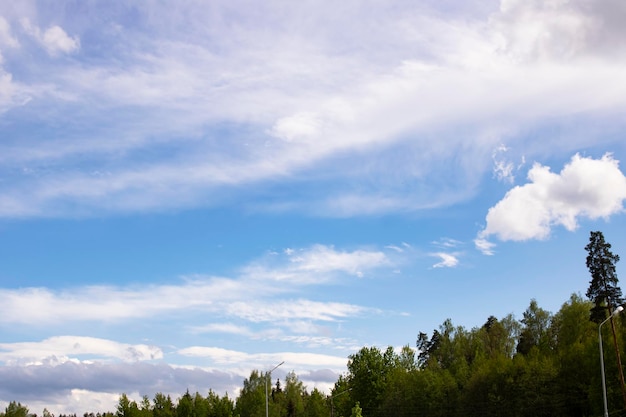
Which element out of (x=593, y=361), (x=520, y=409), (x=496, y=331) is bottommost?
(x=520, y=409)

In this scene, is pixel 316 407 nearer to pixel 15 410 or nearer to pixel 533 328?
pixel 533 328

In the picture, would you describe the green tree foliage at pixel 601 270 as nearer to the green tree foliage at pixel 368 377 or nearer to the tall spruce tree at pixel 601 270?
the tall spruce tree at pixel 601 270

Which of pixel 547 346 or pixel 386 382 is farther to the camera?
pixel 386 382

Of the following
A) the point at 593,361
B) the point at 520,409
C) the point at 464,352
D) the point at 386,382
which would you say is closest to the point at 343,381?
the point at 386,382

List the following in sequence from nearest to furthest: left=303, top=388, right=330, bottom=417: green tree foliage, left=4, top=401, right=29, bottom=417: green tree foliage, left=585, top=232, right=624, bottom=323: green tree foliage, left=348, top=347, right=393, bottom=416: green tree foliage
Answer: left=585, top=232, right=624, bottom=323: green tree foliage
left=348, top=347, right=393, bottom=416: green tree foliage
left=303, top=388, right=330, bottom=417: green tree foliage
left=4, top=401, right=29, bottom=417: green tree foliage

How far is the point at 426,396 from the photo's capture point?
353ft

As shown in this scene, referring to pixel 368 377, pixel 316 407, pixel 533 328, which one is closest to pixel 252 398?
pixel 316 407

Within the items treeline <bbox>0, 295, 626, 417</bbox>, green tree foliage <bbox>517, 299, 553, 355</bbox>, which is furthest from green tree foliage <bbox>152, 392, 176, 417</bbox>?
green tree foliage <bbox>517, 299, 553, 355</bbox>

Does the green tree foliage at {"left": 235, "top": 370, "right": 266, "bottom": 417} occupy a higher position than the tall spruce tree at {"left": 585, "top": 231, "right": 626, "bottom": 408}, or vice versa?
the tall spruce tree at {"left": 585, "top": 231, "right": 626, "bottom": 408}

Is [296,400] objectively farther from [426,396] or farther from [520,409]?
[520,409]

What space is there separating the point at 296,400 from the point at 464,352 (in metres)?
43.4

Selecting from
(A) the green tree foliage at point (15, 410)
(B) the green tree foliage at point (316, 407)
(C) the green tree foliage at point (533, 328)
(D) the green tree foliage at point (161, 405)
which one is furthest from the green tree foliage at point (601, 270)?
(A) the green tree foliage at point (15, 410)

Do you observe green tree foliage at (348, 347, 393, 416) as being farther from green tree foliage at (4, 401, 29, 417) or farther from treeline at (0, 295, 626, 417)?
green tree foliage at (4, 401, 29, 417)

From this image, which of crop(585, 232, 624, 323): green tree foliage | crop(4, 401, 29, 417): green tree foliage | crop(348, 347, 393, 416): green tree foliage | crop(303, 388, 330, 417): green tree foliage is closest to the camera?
crop(585, 232, 624, 323): green tree foliage
